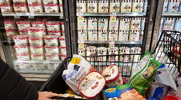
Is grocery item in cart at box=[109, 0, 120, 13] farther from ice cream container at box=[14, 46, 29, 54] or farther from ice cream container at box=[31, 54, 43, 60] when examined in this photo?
ice cream container at box=[14, 46, 29, 54]

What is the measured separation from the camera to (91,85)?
1.05 metres

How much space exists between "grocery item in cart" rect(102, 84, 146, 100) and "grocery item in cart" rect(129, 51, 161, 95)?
65 millimetres

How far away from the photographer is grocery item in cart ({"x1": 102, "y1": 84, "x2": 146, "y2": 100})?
0.99 metres

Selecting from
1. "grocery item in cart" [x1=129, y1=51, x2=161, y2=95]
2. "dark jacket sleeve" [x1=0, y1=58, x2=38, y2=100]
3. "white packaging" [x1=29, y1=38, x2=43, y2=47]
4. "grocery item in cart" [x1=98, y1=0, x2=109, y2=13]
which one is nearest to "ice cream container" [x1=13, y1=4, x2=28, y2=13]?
"white packaging" [x1=29, y1=38, x2=43, y2=47]

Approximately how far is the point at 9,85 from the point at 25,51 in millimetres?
1634

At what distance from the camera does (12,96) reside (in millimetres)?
594

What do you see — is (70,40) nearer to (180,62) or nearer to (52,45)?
(52,45)

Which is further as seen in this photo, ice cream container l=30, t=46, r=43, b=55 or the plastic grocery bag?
ice cream container l=30, t=46, r=43, b=55

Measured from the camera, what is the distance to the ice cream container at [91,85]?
991 millimetres

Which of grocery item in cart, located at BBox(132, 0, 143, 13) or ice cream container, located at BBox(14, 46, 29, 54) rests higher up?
grocery item in cart, located at BBox(132, 0, 143, 13)

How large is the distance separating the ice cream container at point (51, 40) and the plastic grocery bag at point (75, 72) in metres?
0.92

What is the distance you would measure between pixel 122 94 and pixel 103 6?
118 cm

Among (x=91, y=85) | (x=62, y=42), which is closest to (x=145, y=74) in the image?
(x=91, y=85)

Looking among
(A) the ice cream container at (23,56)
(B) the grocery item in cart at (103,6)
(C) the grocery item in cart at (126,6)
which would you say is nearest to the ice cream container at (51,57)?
(A) the ice cream container at (23,56)
